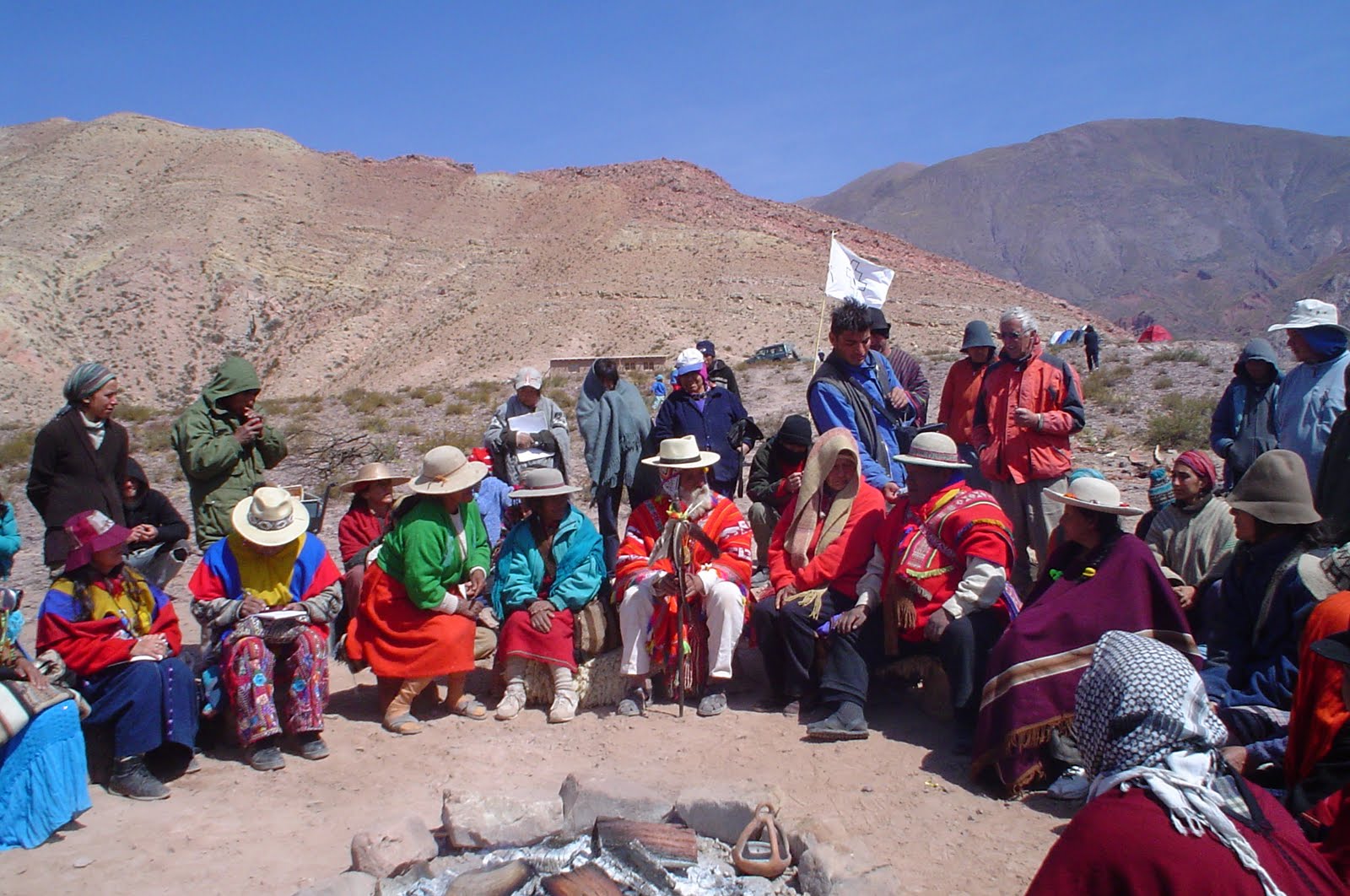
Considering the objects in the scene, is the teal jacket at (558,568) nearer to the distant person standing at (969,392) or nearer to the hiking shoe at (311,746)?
the hiking shoe at (311,746)

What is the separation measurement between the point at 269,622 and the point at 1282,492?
4669 millimetres

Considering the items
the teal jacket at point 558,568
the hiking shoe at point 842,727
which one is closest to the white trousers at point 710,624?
the teal jacket at point 558,568

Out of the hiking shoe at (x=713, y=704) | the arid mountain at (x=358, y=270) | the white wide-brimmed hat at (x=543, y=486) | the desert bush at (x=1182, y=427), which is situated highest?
the arid mountain at (x=358, y=270)

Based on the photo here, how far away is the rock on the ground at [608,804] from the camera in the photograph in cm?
366

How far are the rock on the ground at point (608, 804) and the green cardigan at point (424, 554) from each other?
5.83 ft

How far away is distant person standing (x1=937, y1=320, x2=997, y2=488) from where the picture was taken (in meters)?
6.05

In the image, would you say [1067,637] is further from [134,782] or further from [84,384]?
[84,384]

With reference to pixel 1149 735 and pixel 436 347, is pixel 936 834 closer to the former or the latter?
pixel 1149 735

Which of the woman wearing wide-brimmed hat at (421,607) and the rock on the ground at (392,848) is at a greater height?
the woman wearing wide-brimmed hat at (421,607)

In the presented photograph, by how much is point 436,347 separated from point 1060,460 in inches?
1664

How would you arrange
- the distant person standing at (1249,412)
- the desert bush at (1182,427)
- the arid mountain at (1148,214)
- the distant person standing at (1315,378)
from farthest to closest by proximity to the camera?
1. the arid mountain at (1148,214)
2. the desert bush at (1182,427)
3. the distant person standing at (1249,412)
4. the distant person standing at (1315,378)

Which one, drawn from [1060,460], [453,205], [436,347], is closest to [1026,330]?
[1060,460]

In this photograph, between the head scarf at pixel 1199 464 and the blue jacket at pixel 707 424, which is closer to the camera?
the head scarf at pixel 1199 464

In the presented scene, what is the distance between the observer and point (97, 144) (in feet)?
191
